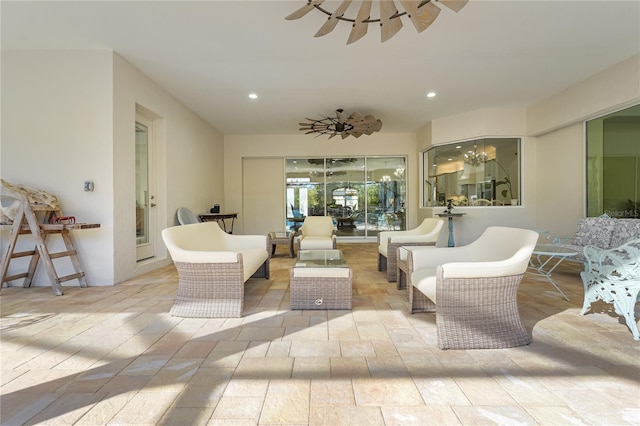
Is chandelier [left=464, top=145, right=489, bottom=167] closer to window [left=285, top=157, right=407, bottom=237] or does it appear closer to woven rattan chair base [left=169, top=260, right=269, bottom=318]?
window [left=285, top=157, right=407, bottom=237]

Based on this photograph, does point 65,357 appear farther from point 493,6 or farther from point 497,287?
point 493,6

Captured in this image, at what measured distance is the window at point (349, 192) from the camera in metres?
8.27

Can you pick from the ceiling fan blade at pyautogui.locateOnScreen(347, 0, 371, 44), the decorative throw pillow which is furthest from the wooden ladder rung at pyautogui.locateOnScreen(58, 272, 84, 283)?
the decorative throw pillow

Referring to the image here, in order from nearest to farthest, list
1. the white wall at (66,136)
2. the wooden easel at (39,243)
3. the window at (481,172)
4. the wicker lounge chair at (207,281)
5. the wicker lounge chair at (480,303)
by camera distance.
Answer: the wicker lounge chair at (480,303) → the wicker lounge chair at (207,281) → the wooden easel at (39,243) → the white wall at (66,136) → the window at (481,172)

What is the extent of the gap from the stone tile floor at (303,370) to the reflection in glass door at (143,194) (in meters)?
1.97

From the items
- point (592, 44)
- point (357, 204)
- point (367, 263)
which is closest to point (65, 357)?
point (367, 263)

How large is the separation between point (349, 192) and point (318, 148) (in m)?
1.46

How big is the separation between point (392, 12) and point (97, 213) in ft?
12.7

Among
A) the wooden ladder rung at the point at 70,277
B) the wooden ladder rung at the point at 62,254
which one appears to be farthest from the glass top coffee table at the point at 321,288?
the wooden ladder rung at the point at 62,254

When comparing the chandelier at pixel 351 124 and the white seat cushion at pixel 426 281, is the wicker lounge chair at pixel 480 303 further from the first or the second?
the chandelier at pixel 351 124

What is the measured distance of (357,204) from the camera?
27.6 ft

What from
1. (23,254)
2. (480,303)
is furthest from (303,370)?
(23,254)

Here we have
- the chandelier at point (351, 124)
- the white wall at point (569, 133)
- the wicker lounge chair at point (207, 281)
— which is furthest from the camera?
the chandelier at point (351, 124)

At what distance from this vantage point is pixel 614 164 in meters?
4.55
